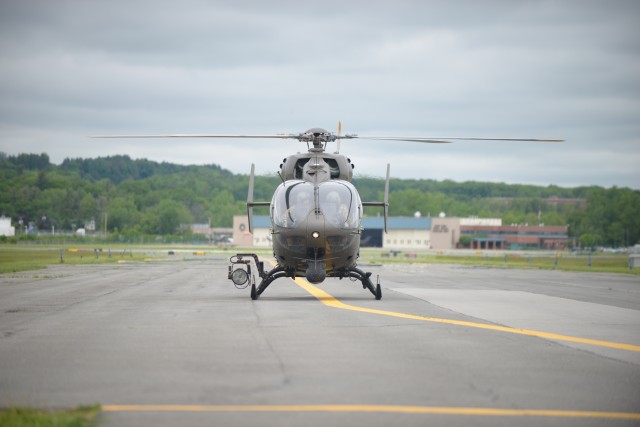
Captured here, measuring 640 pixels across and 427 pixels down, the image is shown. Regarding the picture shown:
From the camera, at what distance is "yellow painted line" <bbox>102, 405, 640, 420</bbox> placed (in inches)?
340

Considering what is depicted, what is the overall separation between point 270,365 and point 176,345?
8.48 ft

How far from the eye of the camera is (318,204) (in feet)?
76.4

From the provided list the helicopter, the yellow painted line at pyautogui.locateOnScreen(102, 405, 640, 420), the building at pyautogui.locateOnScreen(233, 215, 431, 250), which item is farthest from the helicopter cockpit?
the building at pyautogui.locateOnScreen(233, 215, 431, 250)

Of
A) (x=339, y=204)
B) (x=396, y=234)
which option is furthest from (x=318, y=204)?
(x=396, y=234)

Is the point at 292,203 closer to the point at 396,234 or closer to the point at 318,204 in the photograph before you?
the point at 318,204

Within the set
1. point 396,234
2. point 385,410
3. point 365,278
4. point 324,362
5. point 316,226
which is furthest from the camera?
point 396,234

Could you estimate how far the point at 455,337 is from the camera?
1505 centimetres

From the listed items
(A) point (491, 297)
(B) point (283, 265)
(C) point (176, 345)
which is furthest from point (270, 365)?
(A) point (491, 297)

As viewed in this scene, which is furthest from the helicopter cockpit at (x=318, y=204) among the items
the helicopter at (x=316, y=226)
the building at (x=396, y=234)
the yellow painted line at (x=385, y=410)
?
the building at (x=396, y=234)

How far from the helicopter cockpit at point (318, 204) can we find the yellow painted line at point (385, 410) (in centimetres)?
1430

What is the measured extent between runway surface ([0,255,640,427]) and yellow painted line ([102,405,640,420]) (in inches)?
0.7

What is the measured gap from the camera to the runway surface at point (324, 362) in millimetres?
8742

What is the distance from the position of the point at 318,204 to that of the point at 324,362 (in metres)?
11.6

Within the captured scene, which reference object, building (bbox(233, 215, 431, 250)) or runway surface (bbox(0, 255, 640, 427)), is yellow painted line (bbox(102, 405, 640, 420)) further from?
building (bbox(233, 215, 431, 250))
